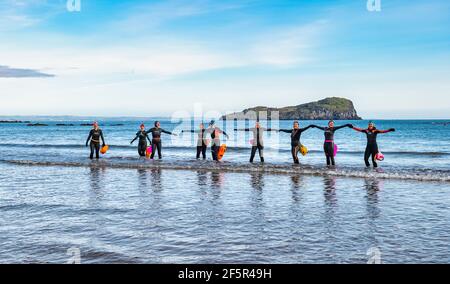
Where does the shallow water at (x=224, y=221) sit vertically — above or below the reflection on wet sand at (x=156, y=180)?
below

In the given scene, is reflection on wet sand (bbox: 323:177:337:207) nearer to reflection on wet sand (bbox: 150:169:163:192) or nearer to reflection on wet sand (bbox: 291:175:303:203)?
reflection on wet sand (bbox: 291:175:303:203)

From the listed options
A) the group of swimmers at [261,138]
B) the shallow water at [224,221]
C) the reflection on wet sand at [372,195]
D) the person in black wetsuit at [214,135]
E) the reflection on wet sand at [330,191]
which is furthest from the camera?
the person in black wetsuit at [214,135]

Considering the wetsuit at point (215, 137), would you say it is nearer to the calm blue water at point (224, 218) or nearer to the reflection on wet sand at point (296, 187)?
the calm blue water at point (224, 218)

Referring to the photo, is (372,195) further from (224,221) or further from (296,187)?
(224,221)

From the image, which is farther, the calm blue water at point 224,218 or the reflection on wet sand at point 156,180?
the reflection on wet sand at point 156,180

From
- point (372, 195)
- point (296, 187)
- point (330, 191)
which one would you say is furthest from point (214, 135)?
A: point (372, 195)

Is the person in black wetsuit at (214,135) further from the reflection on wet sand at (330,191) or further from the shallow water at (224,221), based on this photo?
the reflection on wet sand at (330,191)

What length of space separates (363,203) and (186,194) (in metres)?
5.39

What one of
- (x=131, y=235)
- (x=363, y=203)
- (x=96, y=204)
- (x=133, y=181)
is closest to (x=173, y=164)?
(x=133, y=181)

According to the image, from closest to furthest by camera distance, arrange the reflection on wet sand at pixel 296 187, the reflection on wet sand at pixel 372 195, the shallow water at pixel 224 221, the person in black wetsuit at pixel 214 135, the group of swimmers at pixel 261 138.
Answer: the shallow water at pixel 224 221 → the reflection on wet sand at pixel 372 195 → the reflection on wet sand at pixel 296 187 → the group of swimmers at pixel 261 138 → the person in black wetsuit at pixel 214 135

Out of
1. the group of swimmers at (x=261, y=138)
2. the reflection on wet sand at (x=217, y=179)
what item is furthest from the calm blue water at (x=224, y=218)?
the group of swimmers at (x=261, y=138)

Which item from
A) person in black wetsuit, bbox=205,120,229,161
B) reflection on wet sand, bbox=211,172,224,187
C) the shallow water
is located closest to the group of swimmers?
person in black wetsuit, bbox=205,120,229,161

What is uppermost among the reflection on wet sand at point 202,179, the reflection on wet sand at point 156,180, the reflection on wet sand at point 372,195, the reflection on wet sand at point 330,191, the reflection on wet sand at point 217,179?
the reflection on wet sand at point 156,180
